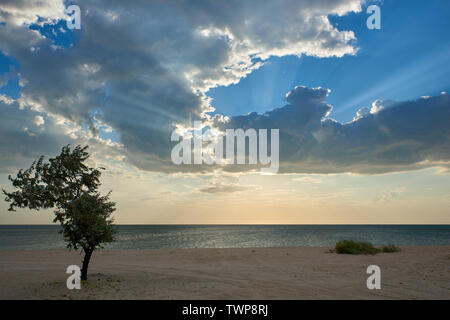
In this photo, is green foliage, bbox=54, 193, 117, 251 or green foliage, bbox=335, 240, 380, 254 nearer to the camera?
green foliage, bbox=54, 193, 117, 251

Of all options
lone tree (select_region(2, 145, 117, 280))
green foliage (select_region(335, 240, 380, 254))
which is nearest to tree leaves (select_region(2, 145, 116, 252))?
lone tree (select_region(2, 145, 117, 280))

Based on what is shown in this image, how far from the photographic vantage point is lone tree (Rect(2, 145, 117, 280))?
15.3m

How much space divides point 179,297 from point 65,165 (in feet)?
32.4

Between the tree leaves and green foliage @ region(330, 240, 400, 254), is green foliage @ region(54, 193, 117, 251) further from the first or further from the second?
green foliage @ region(330, 240, 400, 254)

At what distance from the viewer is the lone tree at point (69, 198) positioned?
15312 mm

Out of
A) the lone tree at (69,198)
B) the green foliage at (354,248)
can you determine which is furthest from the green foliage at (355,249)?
the lone tree at (69,198)

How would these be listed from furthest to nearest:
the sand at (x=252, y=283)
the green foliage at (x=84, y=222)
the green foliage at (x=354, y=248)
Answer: the green foliage at (x=354, y=248)
the green foliage at (x=84, y=222)
the sand at (x=252, y=283)

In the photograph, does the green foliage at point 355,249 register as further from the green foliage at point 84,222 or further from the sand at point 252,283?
the green foliage at point 84,222

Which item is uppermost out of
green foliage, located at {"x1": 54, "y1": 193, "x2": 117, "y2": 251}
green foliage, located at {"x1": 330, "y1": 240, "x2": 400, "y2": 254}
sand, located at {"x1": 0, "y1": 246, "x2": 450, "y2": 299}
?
green foliage, located at {"x1": 54, "y1": 193, "x2": 117, "y2": 251}

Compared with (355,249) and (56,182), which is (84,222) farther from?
(355,249)

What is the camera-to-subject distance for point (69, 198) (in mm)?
16250

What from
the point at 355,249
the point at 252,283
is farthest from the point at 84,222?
the point at 355,249
